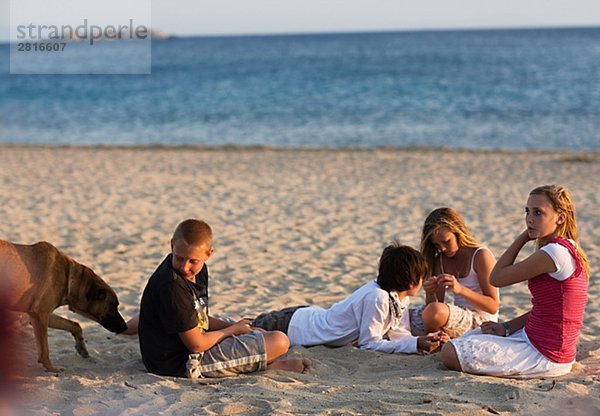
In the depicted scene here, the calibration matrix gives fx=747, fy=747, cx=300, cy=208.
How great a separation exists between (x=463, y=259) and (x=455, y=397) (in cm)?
156

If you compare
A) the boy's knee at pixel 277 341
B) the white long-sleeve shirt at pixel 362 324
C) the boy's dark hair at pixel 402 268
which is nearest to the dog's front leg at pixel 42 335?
the boy's knee at pixel 277 341

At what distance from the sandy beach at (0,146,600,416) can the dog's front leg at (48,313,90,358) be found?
0.20ft

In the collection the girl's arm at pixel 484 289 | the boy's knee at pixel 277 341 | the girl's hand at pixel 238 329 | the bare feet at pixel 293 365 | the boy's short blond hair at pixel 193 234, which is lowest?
the bare feet at pixel 293 365

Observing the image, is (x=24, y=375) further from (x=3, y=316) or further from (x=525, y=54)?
(x=525, y=54)

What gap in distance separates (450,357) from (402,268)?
60cm

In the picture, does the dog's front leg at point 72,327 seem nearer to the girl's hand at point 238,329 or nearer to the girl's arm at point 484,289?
the girl's hand at point 238,329

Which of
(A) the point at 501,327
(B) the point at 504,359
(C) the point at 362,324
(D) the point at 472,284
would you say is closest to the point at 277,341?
(C) the point at 362,324

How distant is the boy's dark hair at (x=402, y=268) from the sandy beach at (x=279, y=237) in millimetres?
478

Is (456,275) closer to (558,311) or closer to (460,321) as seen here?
(460,321)

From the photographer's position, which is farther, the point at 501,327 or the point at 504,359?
the point at 501,327

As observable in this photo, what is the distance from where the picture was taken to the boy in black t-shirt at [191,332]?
398 cm

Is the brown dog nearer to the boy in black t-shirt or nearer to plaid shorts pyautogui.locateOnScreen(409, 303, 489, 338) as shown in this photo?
the boy in black t-shirt

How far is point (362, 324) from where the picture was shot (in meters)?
4.74

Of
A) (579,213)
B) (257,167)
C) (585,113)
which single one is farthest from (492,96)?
(579,213)
